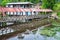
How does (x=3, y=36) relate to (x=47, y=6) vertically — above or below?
above

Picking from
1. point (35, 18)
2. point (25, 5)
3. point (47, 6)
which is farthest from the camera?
point (47, 6)

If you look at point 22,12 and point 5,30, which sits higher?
point 5,30

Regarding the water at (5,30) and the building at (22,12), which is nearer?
the water at (5,30)

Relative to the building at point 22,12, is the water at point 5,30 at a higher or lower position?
higher

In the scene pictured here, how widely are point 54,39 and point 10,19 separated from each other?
16.2 m

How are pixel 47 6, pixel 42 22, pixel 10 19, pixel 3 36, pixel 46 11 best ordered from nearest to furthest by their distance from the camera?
pixel 3 36 < pixel 10 19 < pixel 42 22 < pixel 46 11 < pixel 47 6

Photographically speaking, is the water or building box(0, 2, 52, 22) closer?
the water

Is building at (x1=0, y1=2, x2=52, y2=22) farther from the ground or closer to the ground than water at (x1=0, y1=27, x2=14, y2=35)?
closer to the ground

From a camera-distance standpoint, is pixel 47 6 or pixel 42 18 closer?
pixel 42 18

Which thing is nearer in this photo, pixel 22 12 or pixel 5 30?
pixel 5 30

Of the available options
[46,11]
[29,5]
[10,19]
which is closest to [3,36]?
[10,19]

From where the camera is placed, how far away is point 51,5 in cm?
8531

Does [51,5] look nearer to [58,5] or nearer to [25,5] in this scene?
[58,5]

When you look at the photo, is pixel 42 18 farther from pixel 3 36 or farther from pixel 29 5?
pixel 3 36
